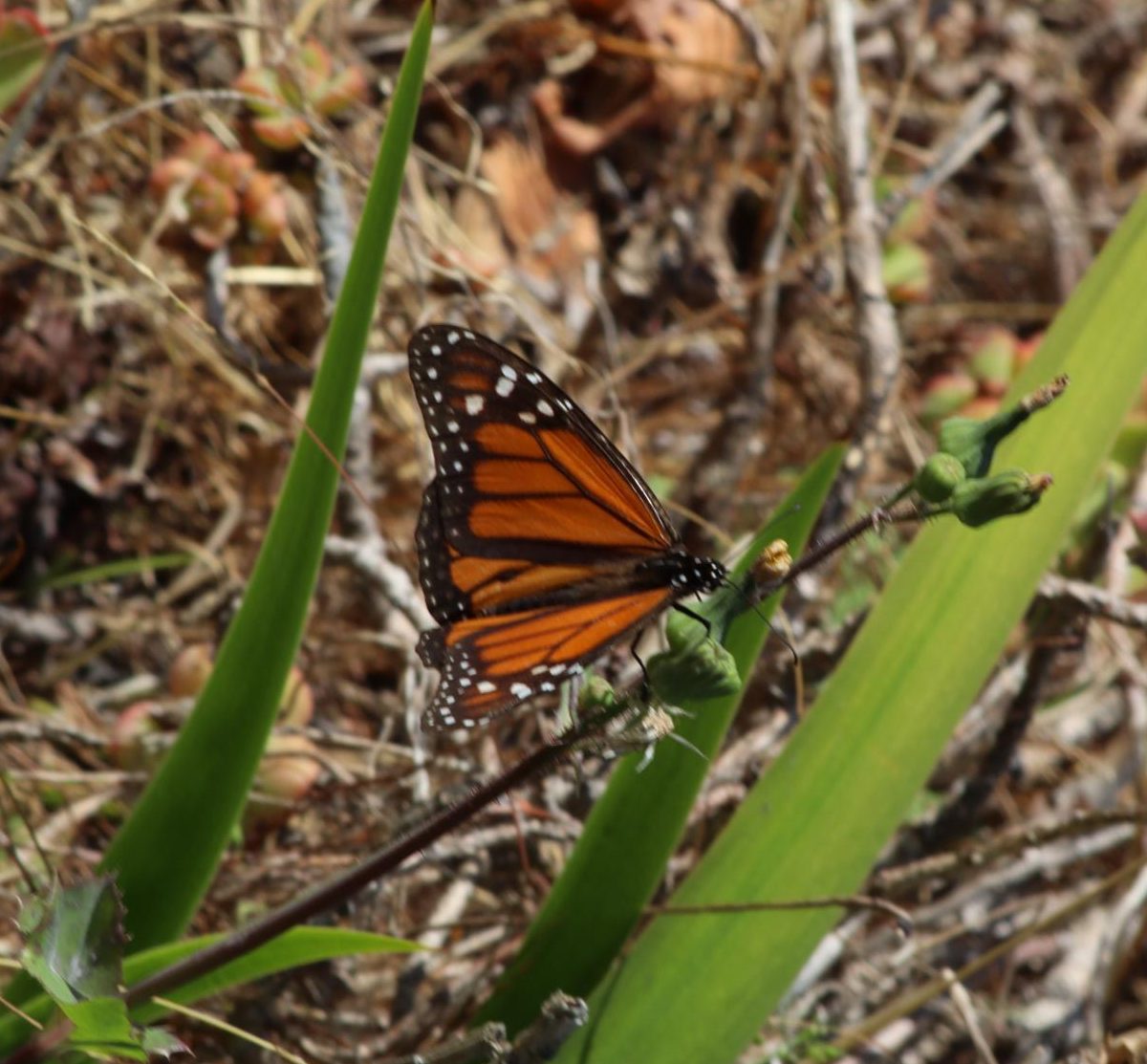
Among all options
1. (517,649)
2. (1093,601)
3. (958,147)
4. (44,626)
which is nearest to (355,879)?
(517,649)

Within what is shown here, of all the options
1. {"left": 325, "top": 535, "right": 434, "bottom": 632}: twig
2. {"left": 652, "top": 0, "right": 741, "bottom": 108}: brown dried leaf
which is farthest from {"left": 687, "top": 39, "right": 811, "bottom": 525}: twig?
{"left": 325, "top": 535, "right": 434, "bottom": 632}: twig

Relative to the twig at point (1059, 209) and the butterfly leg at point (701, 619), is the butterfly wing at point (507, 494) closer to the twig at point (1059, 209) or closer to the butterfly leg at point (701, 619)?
the butterfly leg at point (701, 619)

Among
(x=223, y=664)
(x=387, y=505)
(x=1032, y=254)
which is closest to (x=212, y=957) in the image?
(x=223, y=664)

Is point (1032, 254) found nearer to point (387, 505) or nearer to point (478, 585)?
point (387, 505)

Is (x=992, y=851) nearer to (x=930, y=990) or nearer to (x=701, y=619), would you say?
(x=930, y=990)

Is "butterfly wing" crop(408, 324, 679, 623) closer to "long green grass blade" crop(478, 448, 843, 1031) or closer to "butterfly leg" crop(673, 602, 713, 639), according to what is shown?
"long green grass blade" crop(478, 448, 843, 1031)
